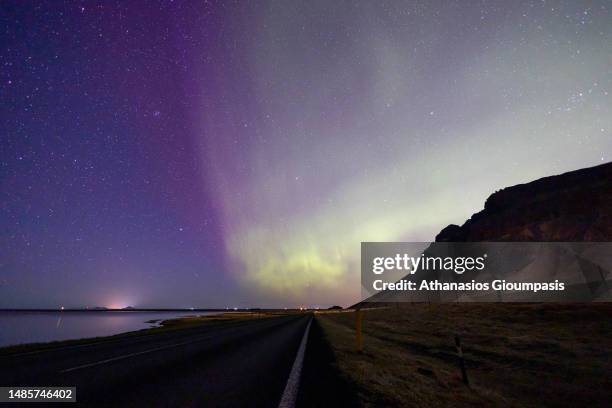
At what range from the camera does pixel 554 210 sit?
96062 mm

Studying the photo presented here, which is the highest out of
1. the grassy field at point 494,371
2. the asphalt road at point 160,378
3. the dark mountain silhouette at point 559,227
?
the dark mountain silhouette at point 559,227

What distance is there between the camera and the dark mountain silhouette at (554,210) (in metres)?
81.2

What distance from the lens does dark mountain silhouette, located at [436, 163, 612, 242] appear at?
81.2 meters

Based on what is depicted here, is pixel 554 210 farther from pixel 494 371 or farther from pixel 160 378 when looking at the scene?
pixel 160 378

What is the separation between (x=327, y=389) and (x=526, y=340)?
22.1 meters

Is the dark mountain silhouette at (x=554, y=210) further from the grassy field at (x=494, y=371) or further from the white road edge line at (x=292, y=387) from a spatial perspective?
the white road edge line at (x=292, y=387)

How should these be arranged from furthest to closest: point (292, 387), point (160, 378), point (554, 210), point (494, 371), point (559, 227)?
point (554, 210)
point (559, 227)
point (494, 371)
point (160, 378)
point (292, 387)

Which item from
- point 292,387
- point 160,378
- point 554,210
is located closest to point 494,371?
point 292,387

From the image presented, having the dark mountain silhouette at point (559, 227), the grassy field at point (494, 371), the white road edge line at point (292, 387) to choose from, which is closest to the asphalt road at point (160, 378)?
the white road edge line at point (292, 387)

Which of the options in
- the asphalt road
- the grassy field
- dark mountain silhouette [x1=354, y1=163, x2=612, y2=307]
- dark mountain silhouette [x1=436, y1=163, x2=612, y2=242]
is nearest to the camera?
the asphalt road

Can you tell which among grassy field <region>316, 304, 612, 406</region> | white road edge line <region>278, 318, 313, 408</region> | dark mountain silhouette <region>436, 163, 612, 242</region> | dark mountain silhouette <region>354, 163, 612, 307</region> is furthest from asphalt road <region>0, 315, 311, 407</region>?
dark mountain silhouette <region>436, 163, 612, 242</region>

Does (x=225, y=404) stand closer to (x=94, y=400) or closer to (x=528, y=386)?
(x=94, y=400)

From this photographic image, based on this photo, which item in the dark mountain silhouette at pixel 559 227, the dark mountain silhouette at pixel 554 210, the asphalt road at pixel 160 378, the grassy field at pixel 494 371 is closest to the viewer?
the asphalt road at pixel 160 378

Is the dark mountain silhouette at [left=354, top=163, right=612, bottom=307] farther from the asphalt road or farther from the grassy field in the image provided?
the asphalt road
